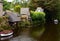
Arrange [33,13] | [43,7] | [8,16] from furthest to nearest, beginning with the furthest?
[43,7] < [33,13] < [8,16]

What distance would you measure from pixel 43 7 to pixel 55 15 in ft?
7.81

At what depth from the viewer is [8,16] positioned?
84.2 ft

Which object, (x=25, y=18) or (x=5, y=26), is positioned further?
(x=25, y=18)

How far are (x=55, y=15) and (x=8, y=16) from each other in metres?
11.1

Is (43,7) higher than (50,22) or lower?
higher

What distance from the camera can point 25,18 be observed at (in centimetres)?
2905

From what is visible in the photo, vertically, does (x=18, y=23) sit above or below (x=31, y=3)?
below

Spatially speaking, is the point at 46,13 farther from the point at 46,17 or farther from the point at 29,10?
the point at 29,10

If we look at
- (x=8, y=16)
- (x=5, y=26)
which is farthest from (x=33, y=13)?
(x=5, y=26)

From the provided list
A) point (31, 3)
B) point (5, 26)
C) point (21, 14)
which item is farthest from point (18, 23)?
point (31, 3)

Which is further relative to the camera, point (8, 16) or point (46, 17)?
point (46, 17)

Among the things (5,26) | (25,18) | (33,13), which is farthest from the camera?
(33,13)

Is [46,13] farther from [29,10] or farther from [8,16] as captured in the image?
[8,16]

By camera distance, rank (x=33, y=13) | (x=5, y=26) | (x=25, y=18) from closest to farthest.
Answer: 1. (x=5, y=26)
2. (x=25, y=18)
3. (x=33, y=13)
